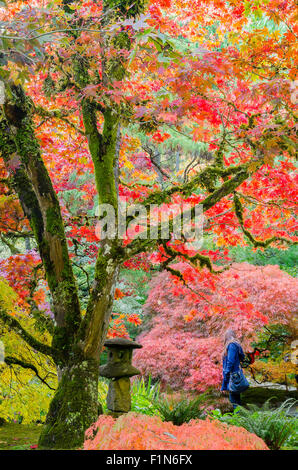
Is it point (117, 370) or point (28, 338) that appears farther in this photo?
point (117, 370)

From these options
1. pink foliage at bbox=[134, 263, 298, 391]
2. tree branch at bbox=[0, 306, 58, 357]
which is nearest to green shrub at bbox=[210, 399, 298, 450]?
tree branch at bbox=[0, 306, 58, 357]

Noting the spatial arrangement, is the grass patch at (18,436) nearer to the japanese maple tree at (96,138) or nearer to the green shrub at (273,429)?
the japanese maple tree at (96,138)

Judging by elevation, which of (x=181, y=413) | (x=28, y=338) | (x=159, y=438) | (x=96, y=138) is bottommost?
(x=181, y=413)

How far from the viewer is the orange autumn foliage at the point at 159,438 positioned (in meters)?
1.56

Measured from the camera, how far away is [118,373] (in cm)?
362

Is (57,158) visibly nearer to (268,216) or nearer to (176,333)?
(268,216)

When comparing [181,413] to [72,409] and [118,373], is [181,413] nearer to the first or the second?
[118,373]

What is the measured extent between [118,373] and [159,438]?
2.11 metres

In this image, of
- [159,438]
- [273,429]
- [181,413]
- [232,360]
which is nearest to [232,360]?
[232,360]

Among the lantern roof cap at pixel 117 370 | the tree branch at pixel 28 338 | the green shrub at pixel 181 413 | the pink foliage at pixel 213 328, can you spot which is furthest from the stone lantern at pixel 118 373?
the pink foliage at pixel 213 328

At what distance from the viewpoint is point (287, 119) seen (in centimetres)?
366

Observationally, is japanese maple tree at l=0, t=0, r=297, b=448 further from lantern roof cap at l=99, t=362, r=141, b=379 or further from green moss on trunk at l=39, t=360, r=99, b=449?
lantern roof cap at l=99, t=362, r=141, b=379

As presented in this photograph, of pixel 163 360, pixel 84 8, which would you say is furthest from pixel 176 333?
pixel 84 8

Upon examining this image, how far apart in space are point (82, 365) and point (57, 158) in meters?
3.99
